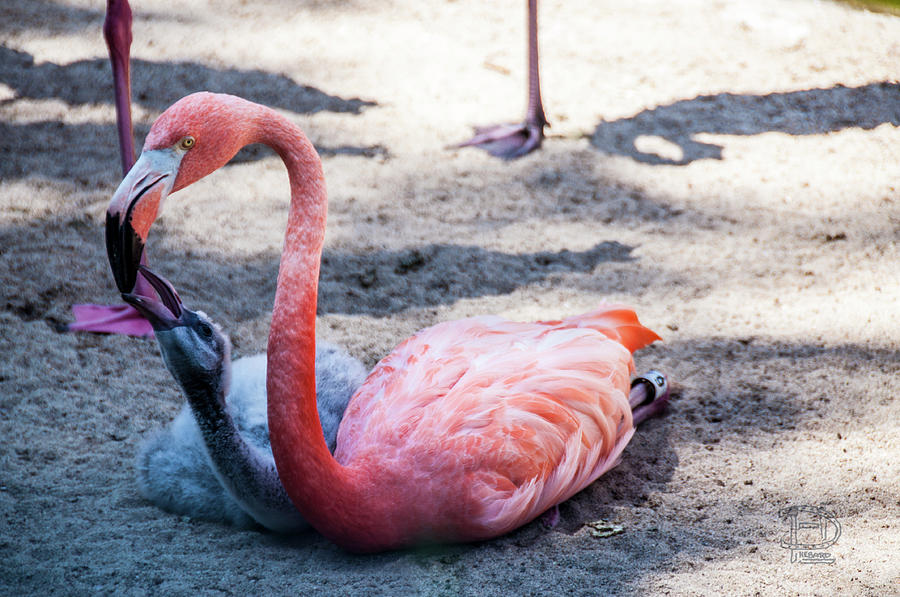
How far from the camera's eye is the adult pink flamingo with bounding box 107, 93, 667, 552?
77.5 inches

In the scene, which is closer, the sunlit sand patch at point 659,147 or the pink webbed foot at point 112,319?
the pink webbed foot at point 112,319

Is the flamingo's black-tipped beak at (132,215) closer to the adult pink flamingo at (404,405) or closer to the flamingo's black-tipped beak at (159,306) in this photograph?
the adult pink flamingo at (404,405)

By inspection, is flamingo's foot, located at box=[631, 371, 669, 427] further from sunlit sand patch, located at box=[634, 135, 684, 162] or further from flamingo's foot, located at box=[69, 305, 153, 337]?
sunlit sand patch, located at box=[634, 135, 684, 162]

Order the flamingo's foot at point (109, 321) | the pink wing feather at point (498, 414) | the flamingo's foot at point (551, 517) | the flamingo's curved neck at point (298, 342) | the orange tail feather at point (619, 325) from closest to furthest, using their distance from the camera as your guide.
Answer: the flamingo's curved neck at point (298, 342) < the pink wing feather at point (498, 414) < the flamingo's foot at point (551, 517) < the orange tail feather at point (619, 325) < the flamingo's foot at point (109, 321)

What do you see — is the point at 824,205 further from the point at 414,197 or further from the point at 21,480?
the point at 21,480

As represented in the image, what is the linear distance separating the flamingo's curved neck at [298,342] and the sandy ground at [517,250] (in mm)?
270

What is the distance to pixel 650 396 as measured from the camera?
294 centimetres

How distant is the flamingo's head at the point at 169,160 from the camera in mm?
1840

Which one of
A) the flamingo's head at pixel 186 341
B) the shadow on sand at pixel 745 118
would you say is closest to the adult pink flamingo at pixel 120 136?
the flamingo's head at pixel 186 341

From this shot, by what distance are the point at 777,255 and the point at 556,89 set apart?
6.80 ft

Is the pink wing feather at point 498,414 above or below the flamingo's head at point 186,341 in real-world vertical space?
below

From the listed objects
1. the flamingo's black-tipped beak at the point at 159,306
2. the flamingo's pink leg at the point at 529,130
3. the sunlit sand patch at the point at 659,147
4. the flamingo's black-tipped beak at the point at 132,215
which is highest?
the flamingo's black-tipped beak at the point at 132,215

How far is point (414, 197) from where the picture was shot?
4.46 meters

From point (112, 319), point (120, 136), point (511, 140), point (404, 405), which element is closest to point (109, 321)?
point (112, 319)
